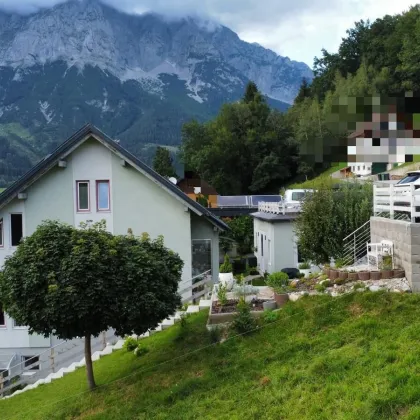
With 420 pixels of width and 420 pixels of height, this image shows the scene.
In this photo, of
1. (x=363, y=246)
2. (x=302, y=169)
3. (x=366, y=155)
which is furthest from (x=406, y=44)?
(x=363, y=246)

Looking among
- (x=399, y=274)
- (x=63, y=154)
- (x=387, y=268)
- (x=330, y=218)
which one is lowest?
(x=399, y=274)

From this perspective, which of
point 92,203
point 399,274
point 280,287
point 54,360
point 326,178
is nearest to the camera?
point 399,274

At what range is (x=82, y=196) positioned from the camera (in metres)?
20.7

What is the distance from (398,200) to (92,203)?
12.5 m

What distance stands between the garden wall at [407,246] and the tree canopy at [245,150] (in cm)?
4916

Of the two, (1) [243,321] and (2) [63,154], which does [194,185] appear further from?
(1) [243,321]

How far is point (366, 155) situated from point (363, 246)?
9.19m

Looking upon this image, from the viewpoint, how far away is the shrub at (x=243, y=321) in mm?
11594

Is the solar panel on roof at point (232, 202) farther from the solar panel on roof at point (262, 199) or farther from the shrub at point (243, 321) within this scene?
the shrub at point (243, 321)

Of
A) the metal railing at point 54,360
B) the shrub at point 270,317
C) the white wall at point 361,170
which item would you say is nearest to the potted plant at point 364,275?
the shrub at point 270,317

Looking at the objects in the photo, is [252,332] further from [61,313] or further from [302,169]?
[302,169]

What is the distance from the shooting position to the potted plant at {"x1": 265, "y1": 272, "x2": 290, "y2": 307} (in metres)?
12.4

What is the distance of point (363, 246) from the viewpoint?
1650 centimetres

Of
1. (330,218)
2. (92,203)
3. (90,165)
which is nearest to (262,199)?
(92,203)
